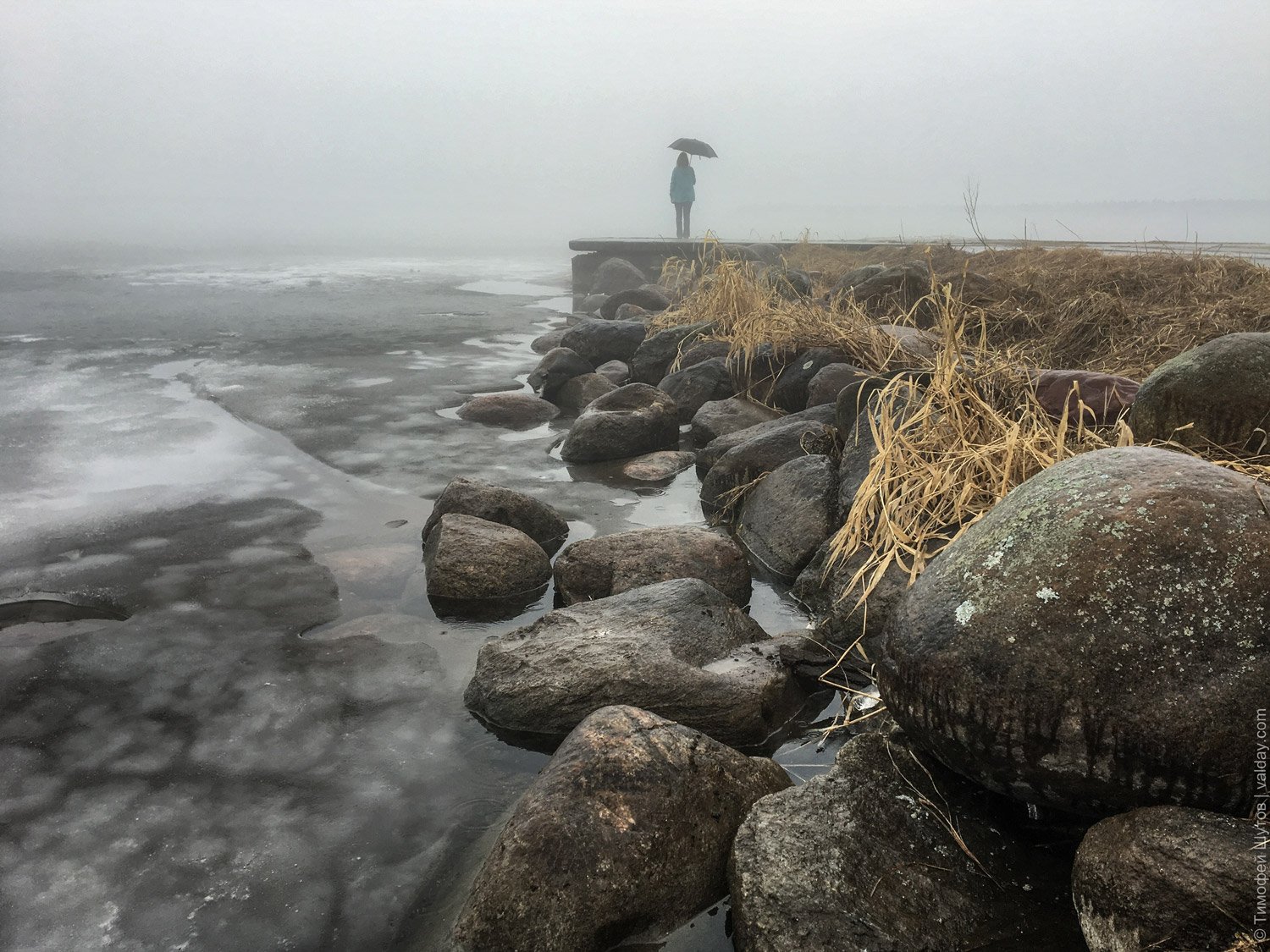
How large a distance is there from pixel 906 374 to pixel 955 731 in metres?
2.95

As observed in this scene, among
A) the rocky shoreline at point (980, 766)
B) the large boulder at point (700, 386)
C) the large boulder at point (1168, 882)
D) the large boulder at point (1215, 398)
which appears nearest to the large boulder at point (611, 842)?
the rocky shoreline at point (980, 766)

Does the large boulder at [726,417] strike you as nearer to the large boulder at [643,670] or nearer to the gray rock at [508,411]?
the gray rock at [508,411]

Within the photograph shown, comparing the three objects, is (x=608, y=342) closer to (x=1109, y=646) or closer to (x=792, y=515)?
(x=792, y=515)

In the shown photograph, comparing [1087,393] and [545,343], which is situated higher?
[1087,393]

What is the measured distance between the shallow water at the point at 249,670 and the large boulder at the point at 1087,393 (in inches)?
57.9

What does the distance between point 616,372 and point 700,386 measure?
77.0 inches

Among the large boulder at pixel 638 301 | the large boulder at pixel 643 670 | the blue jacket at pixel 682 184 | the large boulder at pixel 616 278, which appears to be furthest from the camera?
the blue jacket at pixel 682 184

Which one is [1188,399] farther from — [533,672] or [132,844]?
[132,844]

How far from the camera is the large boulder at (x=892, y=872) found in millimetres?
1923

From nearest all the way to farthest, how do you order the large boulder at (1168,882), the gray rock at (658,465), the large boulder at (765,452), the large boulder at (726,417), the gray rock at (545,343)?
the large boulder at (1168,882), the large boulder at (765,452), the gray rock at (658,465), the large boulder at (726,417), the gray rock at (545,343)

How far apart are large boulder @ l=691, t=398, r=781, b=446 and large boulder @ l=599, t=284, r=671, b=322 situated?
620cm

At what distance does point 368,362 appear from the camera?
36.9 feet

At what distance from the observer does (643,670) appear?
296 centimetres

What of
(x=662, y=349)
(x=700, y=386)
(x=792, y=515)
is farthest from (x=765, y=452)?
(x=662, y=349)
